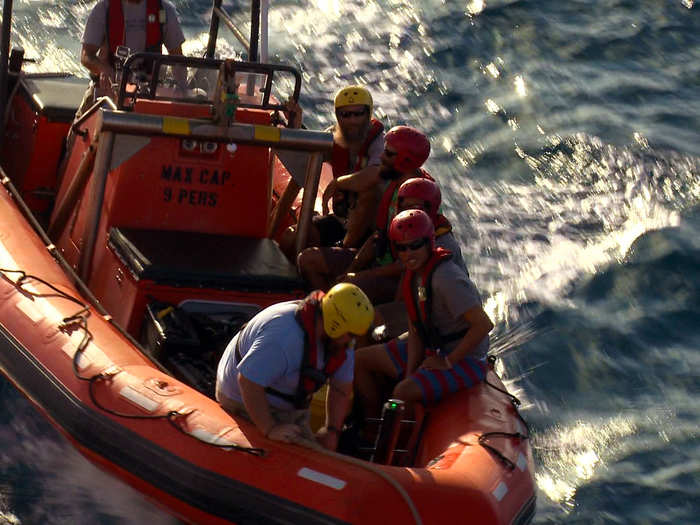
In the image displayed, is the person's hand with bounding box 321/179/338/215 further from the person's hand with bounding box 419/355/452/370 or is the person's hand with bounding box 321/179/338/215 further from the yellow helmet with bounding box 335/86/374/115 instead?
the person's hand with bounding box 419/355/452/370

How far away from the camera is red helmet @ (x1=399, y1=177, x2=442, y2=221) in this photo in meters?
6.25

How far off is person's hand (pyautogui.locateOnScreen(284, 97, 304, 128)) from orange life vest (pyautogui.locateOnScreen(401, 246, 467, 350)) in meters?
1.47

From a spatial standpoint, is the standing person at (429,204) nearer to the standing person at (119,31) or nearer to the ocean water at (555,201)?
the ocean water at (555,201)

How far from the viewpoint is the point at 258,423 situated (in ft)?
17.5

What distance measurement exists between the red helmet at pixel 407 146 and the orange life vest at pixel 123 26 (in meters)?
1.98

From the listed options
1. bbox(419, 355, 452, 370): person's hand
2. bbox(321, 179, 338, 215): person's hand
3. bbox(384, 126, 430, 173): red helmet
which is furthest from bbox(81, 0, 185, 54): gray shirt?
bbox(419, 355, 452, 370): person's hand

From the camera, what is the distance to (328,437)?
5.54 m

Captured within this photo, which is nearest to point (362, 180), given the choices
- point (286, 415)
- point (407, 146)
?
point (407, 146)

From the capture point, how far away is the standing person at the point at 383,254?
22.0 feet

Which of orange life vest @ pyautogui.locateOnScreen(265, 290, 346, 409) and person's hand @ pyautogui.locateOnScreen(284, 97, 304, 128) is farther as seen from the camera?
person's hand @ pyautogui.locateOnScreen(284, 97, 304, 128)

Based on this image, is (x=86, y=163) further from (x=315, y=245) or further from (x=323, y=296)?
(x=323, y=296)

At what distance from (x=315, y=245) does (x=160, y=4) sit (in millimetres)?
1804

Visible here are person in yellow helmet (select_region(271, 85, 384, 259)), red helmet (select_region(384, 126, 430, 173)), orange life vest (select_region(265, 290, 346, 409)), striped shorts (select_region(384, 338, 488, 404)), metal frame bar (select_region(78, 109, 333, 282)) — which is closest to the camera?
orange life vest (select_region(265, 290, 346, 409))

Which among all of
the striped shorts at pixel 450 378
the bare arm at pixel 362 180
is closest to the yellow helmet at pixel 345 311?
the striped shorts at pixel 450 378
